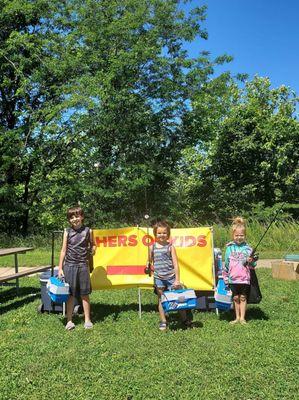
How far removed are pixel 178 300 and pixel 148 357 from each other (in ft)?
3.71

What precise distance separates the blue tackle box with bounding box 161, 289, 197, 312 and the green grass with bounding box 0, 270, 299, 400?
0.29 m

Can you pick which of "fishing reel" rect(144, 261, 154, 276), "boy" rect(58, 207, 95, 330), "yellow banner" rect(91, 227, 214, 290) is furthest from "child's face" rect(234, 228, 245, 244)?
"boy" rect(58, 207, 95, 330)

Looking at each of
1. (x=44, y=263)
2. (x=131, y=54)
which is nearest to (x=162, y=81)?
(x=131, y=54)

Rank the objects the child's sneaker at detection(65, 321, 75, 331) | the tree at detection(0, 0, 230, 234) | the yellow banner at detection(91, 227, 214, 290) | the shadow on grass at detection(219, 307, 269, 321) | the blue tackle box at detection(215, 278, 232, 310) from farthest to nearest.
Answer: the tree at detection(0, 0, 230, 234)
the yellow banner at detection(91, 227, 214, 290)
the shadow on grass at detection(219, 307, 269, 321)
the blue tackle box at detection(215, 278, 232, 310)
the child's sneaker at detection(65, 321, 75, 331)

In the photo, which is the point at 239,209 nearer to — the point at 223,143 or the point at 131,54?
the point at 223,143

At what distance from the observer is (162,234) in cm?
618

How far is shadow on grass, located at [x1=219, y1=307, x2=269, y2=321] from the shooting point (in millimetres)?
6266

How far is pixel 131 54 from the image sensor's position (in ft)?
60.2

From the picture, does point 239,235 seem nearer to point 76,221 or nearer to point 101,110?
point 76,221

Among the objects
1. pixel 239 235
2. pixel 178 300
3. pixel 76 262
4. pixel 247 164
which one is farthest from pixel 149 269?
pixel 247 164

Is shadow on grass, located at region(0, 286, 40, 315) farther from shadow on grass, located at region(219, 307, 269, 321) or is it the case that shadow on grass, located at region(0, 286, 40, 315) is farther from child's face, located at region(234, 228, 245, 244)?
child's face, located at region(234, 228, 245, 244)

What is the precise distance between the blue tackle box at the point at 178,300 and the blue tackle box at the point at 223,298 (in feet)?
1.80

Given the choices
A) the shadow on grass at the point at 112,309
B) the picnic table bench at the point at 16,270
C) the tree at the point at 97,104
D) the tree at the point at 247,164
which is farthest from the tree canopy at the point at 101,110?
the shadow on grass at the point at 112,309

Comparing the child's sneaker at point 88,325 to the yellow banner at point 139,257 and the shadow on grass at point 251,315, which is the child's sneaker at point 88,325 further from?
the shadow on grass at point 251,315
